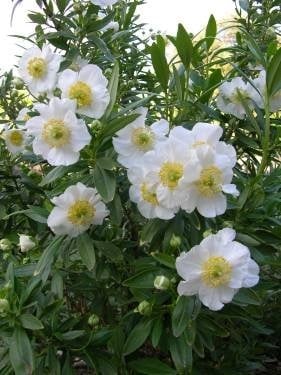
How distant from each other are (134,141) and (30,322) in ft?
1.58

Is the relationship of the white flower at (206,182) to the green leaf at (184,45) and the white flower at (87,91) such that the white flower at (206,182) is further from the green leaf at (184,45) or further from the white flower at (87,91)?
the green leaf at (184,45)

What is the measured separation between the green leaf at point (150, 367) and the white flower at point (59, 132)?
60 centimetres

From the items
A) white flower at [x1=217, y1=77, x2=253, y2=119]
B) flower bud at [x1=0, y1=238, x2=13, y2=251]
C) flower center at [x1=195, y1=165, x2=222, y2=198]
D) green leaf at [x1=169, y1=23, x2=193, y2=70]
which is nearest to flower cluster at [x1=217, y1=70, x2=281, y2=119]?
white flower at [x1=217, y1=77, x2=253, y2=119]

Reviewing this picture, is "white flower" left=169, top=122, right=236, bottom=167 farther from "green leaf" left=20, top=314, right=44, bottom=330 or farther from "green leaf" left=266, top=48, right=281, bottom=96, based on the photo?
"green leaf" left=20, top=314, right=44, bottom=330

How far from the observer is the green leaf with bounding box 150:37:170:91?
1453 millimetres

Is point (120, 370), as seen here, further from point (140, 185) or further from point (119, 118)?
point (119, 118)

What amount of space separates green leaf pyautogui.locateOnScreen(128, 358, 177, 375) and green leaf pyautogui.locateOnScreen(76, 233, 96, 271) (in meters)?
0.34

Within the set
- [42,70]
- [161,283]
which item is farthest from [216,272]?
[42,70]

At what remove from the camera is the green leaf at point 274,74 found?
1.33 meters

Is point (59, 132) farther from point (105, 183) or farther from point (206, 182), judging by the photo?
point (206, 182)

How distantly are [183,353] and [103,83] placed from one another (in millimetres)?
666

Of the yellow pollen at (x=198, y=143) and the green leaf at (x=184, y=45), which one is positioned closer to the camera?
the yellow pollen at (x=198, y=143)

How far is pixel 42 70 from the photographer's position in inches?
57.7

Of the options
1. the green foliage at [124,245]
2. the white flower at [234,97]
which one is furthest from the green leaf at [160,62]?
the white flower at [234,97]
